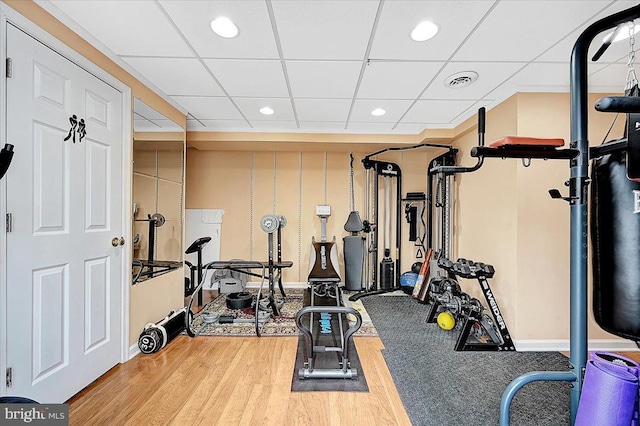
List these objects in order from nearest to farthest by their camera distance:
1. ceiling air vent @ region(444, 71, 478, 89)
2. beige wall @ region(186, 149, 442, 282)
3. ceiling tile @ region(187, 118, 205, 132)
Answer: ceiling air vent @ region(444, 71, 478, 89) < ceiling tile @ region(187, 118, 205, 132) < beige wall @ region(186, 149, 442, 282)

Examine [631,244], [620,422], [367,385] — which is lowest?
[367,385]

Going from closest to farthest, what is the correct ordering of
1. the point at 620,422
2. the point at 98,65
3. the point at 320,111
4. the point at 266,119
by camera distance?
the point at 620,422 < the point at 98,65 < the point at 320,111 < the point at 266,119

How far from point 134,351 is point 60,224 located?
141cm

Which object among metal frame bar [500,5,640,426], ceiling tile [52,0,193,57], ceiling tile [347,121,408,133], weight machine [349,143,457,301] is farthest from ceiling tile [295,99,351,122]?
metal frame bar [500,5,640,426]

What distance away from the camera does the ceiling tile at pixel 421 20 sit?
5.82 feet

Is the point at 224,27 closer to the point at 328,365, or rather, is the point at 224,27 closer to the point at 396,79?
the point at 396,79

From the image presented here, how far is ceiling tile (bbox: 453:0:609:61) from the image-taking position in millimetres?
1788

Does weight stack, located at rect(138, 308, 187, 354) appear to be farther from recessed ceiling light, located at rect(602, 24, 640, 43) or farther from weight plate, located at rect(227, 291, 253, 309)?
recessed ceiling light, located at rect(602, 24, 640, 43)

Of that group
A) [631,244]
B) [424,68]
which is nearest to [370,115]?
[424,68]

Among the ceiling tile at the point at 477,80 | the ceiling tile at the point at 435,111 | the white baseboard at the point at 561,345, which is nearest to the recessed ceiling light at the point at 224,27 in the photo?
the ceiling tile at the point at 477,80

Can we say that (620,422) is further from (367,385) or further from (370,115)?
(370,115)

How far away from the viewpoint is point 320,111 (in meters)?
3.63

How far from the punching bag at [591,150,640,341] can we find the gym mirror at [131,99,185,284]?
3.31 meters

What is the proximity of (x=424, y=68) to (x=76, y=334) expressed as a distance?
131 inches
